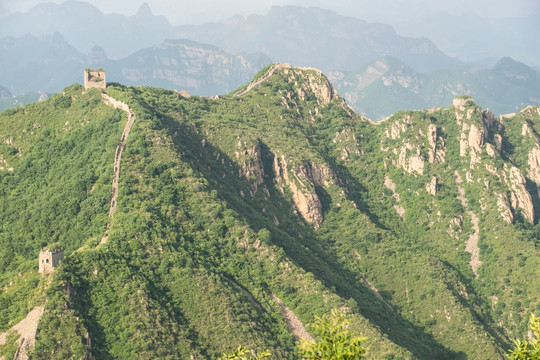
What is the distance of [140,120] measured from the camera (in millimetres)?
166750

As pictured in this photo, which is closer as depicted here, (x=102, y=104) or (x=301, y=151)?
(x=102, y=104)

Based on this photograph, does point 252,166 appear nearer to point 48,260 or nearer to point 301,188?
point 301,188

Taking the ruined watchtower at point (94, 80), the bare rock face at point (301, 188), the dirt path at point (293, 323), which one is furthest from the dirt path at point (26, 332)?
the bare rock face at point (301, 188)

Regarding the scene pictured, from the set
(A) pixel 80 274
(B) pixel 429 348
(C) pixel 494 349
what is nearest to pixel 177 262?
(A) pixel 80 274

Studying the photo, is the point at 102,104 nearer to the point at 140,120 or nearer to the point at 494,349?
the point at 140,120

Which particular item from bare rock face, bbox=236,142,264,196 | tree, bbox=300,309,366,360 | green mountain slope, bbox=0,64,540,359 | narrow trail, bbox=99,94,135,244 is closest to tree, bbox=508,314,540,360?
tree, bbox=300,309,366,360

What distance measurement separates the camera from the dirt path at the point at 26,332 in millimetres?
107875

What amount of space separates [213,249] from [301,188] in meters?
43.5

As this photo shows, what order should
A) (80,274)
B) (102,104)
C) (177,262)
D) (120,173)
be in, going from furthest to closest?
(102,104) → (120,173) → (177,262) → (80,274)

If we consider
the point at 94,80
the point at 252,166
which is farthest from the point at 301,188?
the point at 94,80

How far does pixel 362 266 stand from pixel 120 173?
57033mm

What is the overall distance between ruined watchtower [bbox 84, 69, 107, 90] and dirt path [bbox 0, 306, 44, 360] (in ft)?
263

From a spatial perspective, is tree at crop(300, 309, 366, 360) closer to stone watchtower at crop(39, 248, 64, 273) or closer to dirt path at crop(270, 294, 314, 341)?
stone watchtower at crop(39, 248, 64, 273)

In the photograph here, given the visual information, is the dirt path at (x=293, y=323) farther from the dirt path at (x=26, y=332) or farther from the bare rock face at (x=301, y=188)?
the dirt path at (x=26, y=332)
